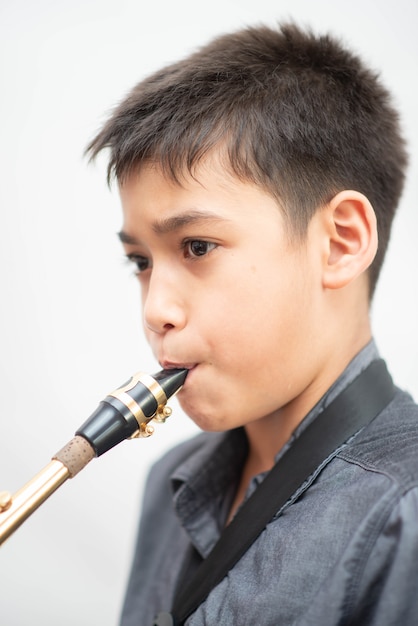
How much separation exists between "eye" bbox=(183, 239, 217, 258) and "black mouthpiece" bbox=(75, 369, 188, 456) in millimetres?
210

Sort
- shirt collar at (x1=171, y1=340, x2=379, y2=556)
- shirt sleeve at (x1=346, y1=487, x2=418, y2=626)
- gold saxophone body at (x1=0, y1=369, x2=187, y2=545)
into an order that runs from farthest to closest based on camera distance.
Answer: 1. shirt collar at (x1=171, y1=340, x2=379, y2=556)
2. gold saxophone body at (x1=0, y1=369, x2=187, y2=545)
3. shirt sleeve at (x1=346, y1=487, x2=418, y2=626)

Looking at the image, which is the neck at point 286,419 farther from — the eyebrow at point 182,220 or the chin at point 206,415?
the eyebrow at point 182,220

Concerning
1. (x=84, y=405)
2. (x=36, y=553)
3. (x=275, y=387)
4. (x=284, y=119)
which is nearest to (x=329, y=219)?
(x=284, y=119)

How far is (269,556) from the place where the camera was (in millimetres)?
970

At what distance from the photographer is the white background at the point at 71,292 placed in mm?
1976

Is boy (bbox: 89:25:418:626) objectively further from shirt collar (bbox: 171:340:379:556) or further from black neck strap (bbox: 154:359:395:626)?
shirt collar (bbox: 171:340:379:556)

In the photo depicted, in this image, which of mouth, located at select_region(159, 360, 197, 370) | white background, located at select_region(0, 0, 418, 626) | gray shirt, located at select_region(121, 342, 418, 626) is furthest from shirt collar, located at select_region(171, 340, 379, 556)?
white background, located at select_region(0, 0, 418, 626)

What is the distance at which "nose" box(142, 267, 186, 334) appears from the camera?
3.45 ft

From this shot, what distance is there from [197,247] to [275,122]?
250 mm

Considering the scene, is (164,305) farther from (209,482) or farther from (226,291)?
(209,482)

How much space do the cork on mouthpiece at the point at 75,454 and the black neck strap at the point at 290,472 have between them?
11.9 inches

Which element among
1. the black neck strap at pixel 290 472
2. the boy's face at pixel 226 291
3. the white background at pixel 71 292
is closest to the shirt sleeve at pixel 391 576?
the black neck strap at pixel 290 472

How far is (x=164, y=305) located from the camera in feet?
3.47

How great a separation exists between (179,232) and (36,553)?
4.56 ft
